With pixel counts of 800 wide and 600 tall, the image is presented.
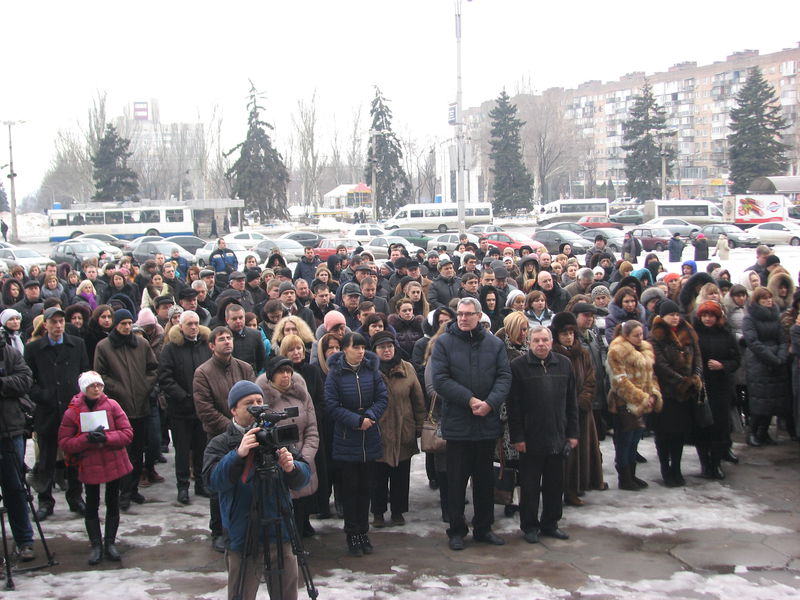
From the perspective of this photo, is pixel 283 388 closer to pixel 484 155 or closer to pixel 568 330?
pixel 568 330

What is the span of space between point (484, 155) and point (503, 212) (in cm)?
3144

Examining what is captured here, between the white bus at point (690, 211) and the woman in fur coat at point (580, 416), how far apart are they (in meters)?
47.0

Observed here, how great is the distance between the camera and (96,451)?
6125mm

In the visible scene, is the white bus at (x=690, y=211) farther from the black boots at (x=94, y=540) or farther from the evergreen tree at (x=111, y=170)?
the black boots at (x=94, y=540)

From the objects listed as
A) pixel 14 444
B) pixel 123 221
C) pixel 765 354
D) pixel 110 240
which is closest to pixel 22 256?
pixel 110 240

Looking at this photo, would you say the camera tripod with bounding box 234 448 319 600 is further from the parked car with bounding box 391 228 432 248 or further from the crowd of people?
the parked car with bounding box 391 228 432 248

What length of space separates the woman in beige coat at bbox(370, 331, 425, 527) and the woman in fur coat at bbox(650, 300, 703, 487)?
2.49 metres

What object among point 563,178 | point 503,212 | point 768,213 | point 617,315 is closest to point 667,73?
point 563,178

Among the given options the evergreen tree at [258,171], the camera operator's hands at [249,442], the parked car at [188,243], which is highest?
the evergreen tree at [258,171]

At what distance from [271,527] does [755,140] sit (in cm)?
7059

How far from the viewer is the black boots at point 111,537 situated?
20.4 feet

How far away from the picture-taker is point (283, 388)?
594 centimetres

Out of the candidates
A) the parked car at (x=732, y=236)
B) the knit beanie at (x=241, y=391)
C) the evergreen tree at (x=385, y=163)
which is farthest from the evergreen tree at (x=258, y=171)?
the knit beanie at (x=241, y=391)

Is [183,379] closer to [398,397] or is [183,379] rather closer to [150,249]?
[398,397]
